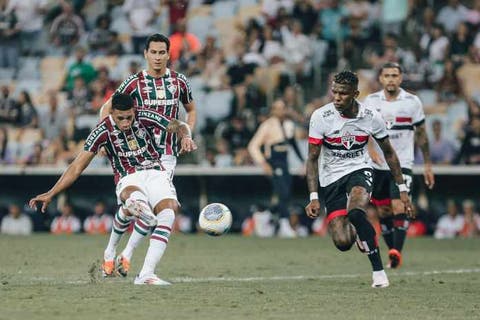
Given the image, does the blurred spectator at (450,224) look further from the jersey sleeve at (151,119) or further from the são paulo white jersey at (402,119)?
the jersey sleeve at (151,119)

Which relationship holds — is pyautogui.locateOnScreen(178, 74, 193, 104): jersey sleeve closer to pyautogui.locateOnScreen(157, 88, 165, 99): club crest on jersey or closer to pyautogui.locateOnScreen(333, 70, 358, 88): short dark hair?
pyautogui.locateOnScreen(157, 88, 165, 99): club crest on jersey

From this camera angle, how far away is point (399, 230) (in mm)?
14375

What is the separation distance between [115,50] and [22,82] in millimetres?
2138

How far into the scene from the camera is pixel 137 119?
11578 millimetres

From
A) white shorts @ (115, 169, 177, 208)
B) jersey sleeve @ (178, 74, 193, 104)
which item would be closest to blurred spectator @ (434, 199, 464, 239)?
jersey sleeve @ (178, 74, 193, 104)

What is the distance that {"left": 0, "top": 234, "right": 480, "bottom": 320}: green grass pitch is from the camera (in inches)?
350

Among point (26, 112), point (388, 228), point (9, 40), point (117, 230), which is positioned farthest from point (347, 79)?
point (9, 40)

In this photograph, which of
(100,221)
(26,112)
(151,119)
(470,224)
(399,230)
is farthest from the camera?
(26,112)

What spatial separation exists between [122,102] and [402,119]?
4.51 m

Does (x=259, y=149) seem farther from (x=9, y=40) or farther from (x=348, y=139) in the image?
(x=348, y=139)

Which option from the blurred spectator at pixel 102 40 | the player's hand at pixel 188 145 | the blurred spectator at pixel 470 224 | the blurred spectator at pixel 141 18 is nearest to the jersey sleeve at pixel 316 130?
the player's hand at pixel 188 145

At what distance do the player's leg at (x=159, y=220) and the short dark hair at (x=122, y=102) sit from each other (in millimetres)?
765

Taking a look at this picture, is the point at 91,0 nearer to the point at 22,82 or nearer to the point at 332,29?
the point at 22,82

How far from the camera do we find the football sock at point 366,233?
36.6 feet
